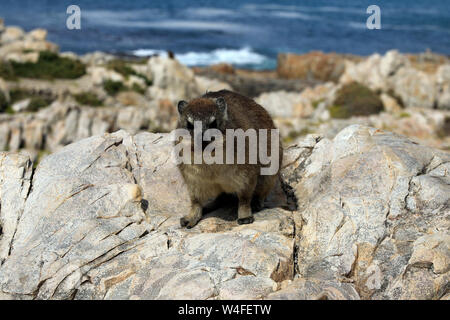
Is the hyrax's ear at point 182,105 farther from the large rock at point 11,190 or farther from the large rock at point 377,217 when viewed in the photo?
the large rock at point 11,190

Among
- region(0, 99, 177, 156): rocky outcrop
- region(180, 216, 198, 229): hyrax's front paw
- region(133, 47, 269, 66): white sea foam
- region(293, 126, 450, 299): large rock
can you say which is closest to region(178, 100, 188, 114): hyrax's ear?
region(180, 216, 198, 229): hyrax's front paw

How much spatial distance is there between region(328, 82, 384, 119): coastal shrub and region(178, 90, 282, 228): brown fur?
102 ft

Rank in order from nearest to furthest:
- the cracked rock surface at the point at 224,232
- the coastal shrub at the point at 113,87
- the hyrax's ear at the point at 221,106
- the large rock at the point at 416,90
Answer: the cracked rock surface at the point at 224,232, the hyrax's ear at the point at 221,106, the large rock at the point at 416,90, the coastal shrub at the point at 113,87

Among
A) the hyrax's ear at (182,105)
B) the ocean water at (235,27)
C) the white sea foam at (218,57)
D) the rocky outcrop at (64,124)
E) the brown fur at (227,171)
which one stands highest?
the ocean water at (235,27)

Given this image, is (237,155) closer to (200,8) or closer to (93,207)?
(93,207)

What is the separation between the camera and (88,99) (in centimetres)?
3950

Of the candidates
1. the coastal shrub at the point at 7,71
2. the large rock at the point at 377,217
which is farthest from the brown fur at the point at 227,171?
the coastal shrub at the point at 7,71

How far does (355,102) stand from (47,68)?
100ft

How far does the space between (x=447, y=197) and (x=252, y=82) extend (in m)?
49.6

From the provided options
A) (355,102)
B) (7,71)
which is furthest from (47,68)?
(355,102)

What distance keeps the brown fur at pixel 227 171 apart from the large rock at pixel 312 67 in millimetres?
53148

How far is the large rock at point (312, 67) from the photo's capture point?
60.0 metres

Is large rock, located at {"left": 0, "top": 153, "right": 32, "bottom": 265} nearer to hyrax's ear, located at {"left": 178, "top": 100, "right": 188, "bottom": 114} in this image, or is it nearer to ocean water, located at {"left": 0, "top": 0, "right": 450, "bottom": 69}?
hyrax's ear, located at {"left": 178, "top": 100, "right": 188, "bottom": 114}
